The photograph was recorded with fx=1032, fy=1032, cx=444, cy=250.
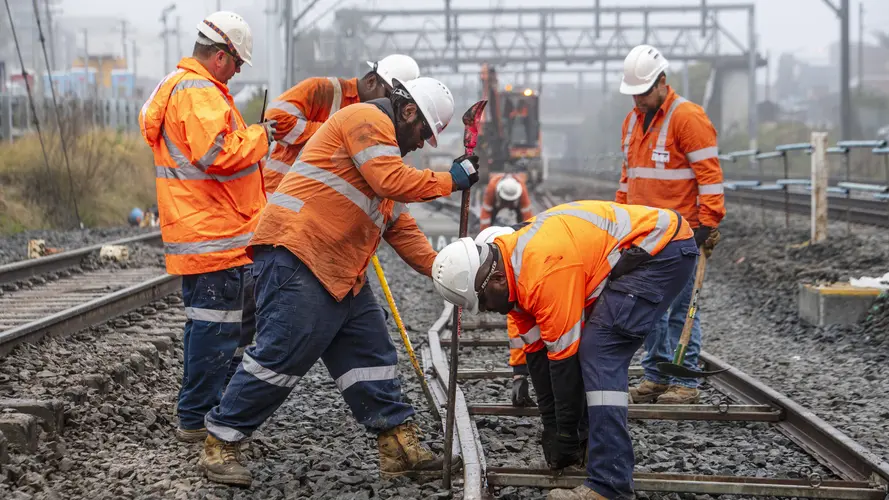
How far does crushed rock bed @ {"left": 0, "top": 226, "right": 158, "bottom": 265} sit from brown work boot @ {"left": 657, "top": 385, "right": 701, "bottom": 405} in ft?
25.2

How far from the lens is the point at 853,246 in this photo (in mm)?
10805

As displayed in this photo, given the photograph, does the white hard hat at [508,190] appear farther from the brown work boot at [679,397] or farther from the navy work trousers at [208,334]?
the navy work trousers at [208,334]

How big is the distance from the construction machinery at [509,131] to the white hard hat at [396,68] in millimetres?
22814

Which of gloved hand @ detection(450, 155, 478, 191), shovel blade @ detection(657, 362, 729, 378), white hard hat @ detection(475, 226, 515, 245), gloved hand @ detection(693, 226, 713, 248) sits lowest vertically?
shovel blade @ detection(657, 362, 729, 378)

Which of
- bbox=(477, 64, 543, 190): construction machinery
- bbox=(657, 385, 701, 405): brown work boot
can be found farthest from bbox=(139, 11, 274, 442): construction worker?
bbox=(477, 64, 543, 190): construction machinery

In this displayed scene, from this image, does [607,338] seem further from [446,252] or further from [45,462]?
[45,462]

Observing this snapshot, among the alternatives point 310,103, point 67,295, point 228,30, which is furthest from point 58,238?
point 228,30

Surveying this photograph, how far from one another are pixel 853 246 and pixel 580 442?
744 centimetres

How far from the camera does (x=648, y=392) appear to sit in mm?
5871

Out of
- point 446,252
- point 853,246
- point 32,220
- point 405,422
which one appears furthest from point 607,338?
point 32,220

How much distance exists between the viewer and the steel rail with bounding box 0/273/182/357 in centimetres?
612

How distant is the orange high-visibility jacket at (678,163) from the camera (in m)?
5.75

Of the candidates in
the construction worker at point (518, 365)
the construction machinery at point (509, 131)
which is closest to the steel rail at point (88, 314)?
the construction worker at point (518, 365)

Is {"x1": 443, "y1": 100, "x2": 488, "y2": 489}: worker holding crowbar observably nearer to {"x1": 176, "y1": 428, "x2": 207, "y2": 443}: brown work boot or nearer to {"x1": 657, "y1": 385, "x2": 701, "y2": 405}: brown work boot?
{"x1": 176, "y1": 428, "x2": 207, "y2": 443}: brown work boot
